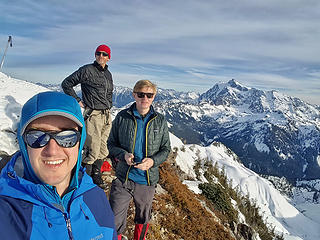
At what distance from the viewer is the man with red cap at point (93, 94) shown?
20.2 ft

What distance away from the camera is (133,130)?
4.57 m

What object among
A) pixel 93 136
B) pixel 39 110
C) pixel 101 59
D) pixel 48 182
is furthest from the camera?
pixel 93 136

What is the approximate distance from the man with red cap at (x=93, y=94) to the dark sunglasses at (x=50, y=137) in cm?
429

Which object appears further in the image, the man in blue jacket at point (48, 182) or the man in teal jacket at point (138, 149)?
the man in teal jacket at point (138, 149)

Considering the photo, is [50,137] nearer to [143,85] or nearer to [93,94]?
[143,85]

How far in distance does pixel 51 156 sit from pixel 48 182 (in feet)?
0.85

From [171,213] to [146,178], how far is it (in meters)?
5.06

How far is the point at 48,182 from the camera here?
200cm

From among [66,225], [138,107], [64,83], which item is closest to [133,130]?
[138,107]

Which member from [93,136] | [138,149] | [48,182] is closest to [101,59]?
[93,136]

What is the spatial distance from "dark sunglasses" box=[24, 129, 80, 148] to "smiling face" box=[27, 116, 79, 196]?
0.11 ft

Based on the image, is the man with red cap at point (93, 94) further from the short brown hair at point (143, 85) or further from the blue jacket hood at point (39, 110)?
the blue jacket hood at point (39, 110)

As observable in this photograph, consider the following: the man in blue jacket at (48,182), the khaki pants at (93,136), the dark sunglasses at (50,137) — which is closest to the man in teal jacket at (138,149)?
the khaki pants at (93,136)

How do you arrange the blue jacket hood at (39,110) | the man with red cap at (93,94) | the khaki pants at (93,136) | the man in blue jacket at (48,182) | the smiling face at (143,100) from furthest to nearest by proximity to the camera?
the khaki pants at (93,136) → the man with red cap at (93,94) → the smiling face at (143,100) → the blue jacket hood at (39,110) → the man in blue jacket at (48,182)
